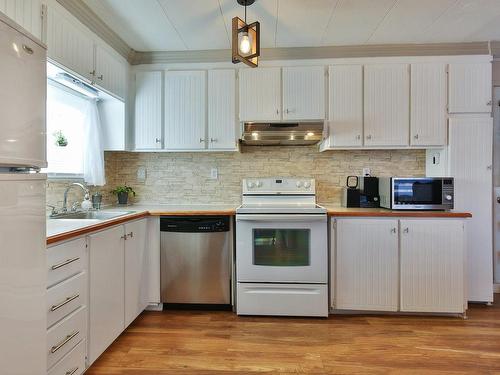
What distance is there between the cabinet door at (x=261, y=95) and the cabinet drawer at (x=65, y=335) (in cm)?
196

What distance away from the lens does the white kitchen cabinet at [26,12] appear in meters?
1.45

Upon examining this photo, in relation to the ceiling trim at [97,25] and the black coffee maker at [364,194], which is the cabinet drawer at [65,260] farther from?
the black coffee maker at [364,194]

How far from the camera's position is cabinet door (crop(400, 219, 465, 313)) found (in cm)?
235

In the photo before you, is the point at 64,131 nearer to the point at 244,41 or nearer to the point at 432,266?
the point at 244,41

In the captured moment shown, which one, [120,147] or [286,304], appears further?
[120,147]

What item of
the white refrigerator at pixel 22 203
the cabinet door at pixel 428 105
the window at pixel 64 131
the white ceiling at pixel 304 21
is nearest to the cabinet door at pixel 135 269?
the window at pixel 64 131

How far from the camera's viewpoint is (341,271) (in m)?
2.42

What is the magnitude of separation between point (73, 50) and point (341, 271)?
2.54 m

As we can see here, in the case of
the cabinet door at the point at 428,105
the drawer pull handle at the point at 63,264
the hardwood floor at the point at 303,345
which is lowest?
the hardwood floor at the point at 303,345

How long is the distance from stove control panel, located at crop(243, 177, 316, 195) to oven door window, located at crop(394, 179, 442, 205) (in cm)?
77

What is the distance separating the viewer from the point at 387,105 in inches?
105

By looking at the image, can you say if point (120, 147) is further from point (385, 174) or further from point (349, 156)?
point (385, 174)

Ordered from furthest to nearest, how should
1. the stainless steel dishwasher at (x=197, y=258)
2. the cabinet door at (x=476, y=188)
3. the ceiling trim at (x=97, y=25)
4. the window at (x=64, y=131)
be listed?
the cabinet door at (x=476, y=188) < the stainless steel dishwasher at (x=197, y=258) < the window at (x=64, y=131) < the ceiling trim at (x=97, y=25)

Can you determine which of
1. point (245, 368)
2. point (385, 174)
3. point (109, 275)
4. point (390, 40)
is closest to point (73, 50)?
point (109, 275)
